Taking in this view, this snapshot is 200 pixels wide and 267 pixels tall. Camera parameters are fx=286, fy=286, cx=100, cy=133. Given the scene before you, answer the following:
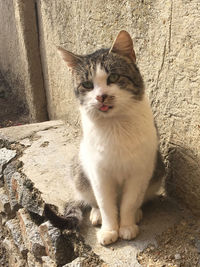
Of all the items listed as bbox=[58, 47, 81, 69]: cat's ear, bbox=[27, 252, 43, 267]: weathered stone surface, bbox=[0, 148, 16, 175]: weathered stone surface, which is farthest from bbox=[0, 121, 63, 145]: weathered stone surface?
bbox=[58, 47, 81, 69]: cat's ear

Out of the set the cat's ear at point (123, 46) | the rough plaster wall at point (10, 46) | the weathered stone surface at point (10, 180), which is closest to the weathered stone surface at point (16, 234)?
the weathered stone surface at point (10, 180)

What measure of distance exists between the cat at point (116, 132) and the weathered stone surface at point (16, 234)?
2.75 feet

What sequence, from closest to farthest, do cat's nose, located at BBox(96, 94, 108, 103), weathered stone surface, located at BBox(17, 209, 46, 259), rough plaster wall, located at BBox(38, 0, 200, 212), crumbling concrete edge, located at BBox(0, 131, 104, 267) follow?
cat's nose, located at BBox(96, 94, 108, 103), rough plaster wall, located at BBox(38, 0, 200, 212), crumbling concrete edge, located at BBox(0, 131, 104, 267), weathered stone surface, located at BBox(17, 209, 46, 259)

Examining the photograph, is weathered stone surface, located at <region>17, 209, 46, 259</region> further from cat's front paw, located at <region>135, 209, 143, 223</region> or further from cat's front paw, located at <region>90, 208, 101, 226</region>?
cat's front paw, located at <region>135, 209, 143, 223</region>

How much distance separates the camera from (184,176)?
1.63 meters

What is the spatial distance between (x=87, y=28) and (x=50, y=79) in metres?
1.04

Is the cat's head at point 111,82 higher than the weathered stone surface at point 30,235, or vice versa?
the cat's head at point 111,82

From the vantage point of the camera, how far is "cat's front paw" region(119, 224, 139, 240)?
4.70 feet

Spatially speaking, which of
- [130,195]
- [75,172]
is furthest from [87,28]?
[130,195]

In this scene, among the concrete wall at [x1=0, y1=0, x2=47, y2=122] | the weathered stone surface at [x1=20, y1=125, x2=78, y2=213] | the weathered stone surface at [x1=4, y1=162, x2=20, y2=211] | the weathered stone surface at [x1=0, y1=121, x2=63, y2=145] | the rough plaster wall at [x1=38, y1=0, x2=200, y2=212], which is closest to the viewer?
the rough plaster wall at [x1=38, y1=0, x2=200, y2=212]

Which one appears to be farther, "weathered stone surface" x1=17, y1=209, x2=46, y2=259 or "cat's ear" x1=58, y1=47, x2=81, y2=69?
"weathered stone surface" x1=17, y1=209, x2=46, y2=259

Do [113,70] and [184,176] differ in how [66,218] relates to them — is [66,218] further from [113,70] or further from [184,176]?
[113,70]

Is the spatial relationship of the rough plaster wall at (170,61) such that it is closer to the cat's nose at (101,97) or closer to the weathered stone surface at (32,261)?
the cat's nose at (101,97)

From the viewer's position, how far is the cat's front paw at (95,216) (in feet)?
5.19
